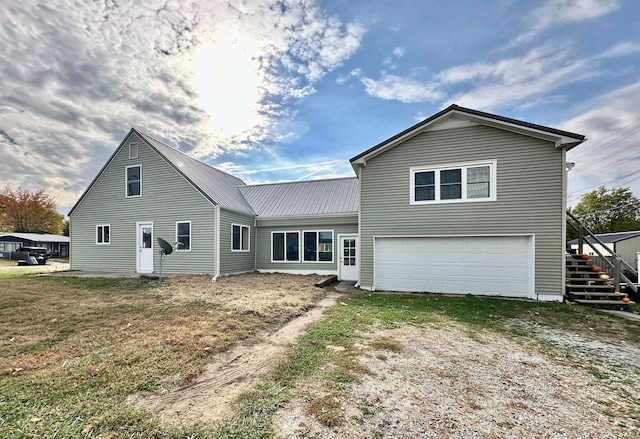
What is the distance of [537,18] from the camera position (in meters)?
8.80

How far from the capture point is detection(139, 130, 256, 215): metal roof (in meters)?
13.2

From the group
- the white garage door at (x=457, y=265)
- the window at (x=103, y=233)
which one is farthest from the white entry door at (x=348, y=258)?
the window at (x=103, y=233)

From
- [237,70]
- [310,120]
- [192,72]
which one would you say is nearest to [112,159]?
[192,72]

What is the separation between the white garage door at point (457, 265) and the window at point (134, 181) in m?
11.9

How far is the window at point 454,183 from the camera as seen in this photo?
9.21 metres

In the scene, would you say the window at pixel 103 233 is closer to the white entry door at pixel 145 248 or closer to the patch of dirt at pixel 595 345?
the white entry door at pixel 145 248

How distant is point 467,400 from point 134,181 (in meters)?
16.0

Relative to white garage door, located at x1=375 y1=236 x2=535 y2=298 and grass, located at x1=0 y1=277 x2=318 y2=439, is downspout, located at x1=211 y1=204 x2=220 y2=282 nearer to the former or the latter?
grass, located at x1=0 y1=277 x2=318 y2=439

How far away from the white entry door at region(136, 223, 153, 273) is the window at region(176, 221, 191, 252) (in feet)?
5.30

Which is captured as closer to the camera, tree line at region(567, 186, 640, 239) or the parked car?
the parked car

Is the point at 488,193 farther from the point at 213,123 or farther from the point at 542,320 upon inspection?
the point at 213,123

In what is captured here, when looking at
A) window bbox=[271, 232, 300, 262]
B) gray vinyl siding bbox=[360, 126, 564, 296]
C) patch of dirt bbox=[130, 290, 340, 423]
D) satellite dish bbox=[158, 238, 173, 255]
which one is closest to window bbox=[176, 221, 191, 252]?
satellite dish bbox=[158, 238, 173, 255]

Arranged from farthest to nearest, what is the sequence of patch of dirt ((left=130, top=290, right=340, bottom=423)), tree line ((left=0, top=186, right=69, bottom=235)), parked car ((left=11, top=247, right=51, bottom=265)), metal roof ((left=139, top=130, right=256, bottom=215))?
tree line ((left=0, top=186, right=69, bottom=235)) < parked car ((left=11, top=247, right=51, bottom=265)) < metal roof ((left=139, top=130, right=256, bottom=215)) < patch of dirt ((left=130, top=290, right=340, bottom=423))

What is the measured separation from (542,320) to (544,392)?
161 inches
